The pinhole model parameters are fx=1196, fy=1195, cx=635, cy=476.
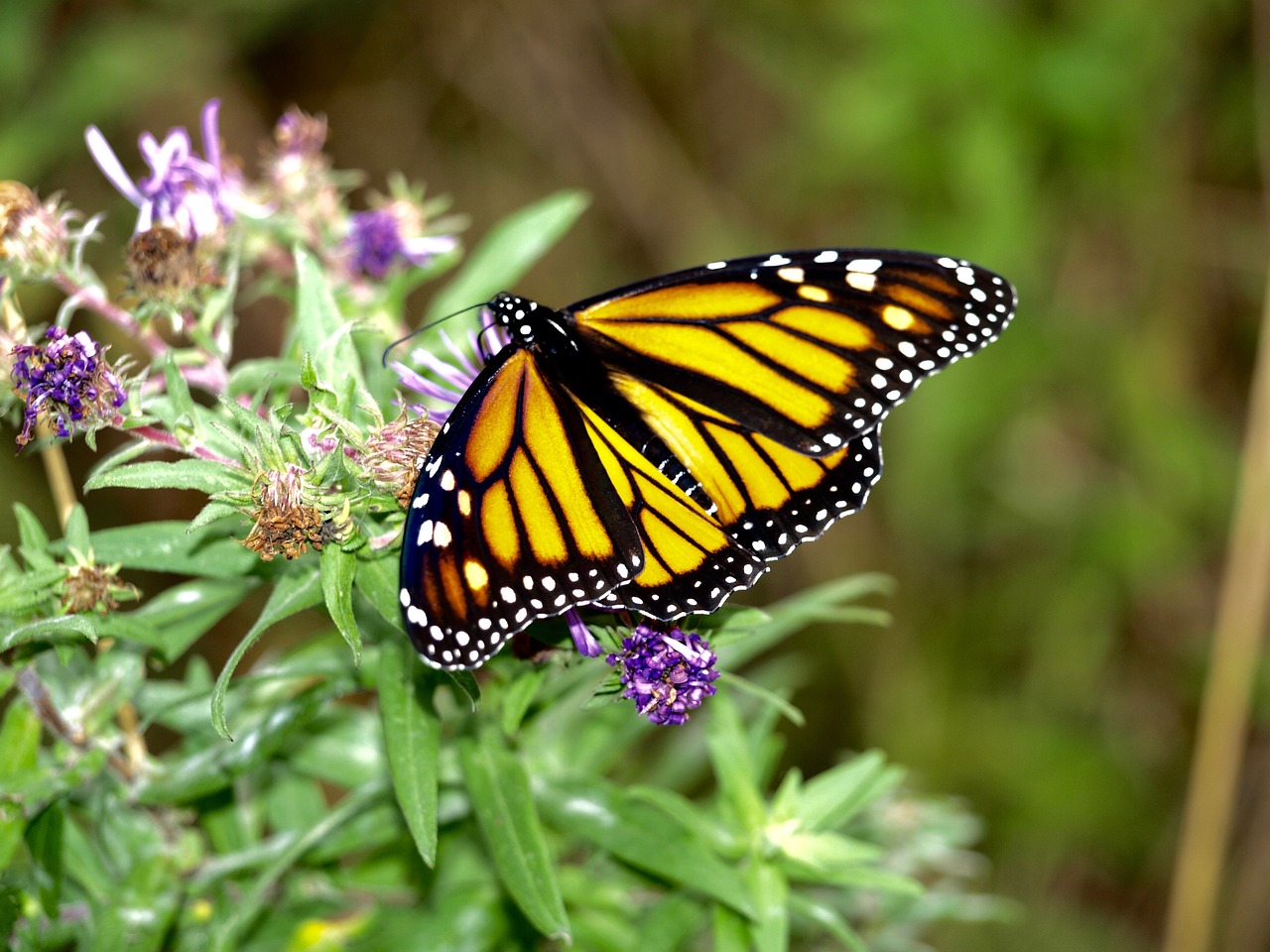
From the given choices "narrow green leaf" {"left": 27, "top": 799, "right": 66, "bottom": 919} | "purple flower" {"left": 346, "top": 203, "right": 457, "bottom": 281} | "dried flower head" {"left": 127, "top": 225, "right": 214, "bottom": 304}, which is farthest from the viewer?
"purple flower" {"left": 346, "top": 203, "right": 457, "bottom": 281}

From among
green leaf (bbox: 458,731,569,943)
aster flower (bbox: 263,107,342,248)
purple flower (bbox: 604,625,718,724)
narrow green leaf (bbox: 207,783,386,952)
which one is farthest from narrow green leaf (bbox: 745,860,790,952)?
aster flower (bbox: 263,107,342,248)

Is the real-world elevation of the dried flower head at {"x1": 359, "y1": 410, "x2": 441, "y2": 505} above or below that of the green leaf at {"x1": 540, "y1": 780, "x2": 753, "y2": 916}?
above

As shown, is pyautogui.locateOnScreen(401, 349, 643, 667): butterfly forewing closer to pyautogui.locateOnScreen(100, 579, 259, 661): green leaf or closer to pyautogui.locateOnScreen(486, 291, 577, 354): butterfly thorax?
pyautogui.locateOnScreen(486, 291, 577, 354): butterfly thorax

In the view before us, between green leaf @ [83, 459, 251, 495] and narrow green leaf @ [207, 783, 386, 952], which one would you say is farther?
narrow green leaf @ [207, 783, 386, 952]

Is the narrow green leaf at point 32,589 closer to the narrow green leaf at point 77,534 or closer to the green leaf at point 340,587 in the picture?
the narrow green leaf at point 77,534

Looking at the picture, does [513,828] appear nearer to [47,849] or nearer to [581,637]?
[581,637]

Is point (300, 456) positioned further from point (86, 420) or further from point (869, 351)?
point (869, 351)

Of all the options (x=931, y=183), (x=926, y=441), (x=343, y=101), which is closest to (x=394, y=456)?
(x=926, y=441)

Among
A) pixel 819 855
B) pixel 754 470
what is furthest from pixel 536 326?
pixel 819 855
